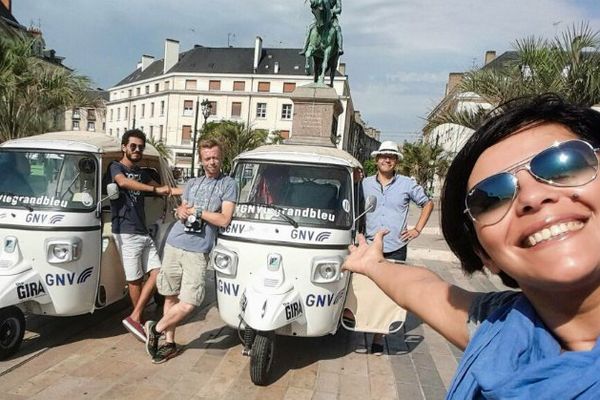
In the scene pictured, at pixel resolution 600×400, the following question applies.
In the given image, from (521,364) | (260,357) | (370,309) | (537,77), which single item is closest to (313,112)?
(537,77)

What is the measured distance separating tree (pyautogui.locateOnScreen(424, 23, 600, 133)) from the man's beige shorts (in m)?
6.59

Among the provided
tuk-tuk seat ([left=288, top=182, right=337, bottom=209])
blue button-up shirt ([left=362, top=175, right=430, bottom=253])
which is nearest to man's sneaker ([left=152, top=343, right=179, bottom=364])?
tuk-tuk seat ([left=288, top=182, right=337, bottom=209])

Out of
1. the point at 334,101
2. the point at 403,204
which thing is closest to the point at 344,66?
the point at 334,101

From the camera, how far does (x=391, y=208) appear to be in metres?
4.82

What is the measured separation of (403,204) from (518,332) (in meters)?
3.78

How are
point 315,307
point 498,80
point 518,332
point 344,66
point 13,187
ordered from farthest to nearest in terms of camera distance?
point 344,66, point 498,80, point 13,187, point 315,307, point 518,332

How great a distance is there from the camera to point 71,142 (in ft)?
14.8

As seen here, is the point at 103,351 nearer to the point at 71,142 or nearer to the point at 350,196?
the point at 71,142

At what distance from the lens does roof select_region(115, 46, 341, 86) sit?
65.1 metres

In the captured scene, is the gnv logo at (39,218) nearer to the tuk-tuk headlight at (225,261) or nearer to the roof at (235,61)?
the tuk-tuk headlight at (225,261)

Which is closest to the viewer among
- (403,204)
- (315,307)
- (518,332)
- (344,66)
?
(518,332)

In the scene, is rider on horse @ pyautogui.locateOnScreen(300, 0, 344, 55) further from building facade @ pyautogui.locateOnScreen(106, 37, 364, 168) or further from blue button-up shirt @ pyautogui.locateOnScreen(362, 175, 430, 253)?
building facade @ pyautogui.locateOnScreen(106, 37, 364, 168)

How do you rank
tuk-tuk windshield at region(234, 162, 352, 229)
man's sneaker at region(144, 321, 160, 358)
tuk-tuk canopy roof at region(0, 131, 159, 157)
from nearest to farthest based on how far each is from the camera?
1. man's sneaker at region(144, 321, 160, 358)
2. tuk-tuk windshield at region(234, 162, 352, 229)
3. tuk-tuk canopy roof at region(0, 131, 159, 157)

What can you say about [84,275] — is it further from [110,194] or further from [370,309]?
→ [370,309]
